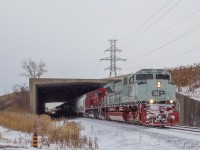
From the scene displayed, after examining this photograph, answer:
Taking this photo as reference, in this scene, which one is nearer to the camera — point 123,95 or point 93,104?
point 123,95

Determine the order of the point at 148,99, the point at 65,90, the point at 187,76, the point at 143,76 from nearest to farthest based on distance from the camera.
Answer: the point at 148,99 < the point at 143,76 < the point at 187,76 < the point at 65,90

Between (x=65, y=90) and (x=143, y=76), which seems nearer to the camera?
(x=143, y=76)

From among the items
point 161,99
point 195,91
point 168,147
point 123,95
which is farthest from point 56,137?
point 195,91

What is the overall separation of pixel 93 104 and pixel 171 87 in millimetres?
19166

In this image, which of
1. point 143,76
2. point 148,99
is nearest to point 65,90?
point 143,76

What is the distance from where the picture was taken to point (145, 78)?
24625 millimetres

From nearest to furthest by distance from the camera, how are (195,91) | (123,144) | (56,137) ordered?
1. (123,144)
2. (56,137)
3. (195,91)

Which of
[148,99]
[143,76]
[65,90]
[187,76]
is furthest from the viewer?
[65,90]

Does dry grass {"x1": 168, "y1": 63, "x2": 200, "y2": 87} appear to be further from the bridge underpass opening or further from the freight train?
the bridge underpass opening

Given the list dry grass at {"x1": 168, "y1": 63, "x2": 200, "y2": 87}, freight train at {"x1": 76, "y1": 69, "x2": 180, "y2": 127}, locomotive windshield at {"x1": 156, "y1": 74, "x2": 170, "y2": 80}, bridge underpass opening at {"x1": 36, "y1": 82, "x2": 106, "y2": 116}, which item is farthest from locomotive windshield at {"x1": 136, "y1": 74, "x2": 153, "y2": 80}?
bridge underpass opening at {"x1": 36, "y1": 82, "x2": 106, "y2": 116}

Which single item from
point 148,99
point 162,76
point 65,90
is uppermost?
point 162,76

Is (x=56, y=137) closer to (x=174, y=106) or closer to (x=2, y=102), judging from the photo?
(x=174, y=106)

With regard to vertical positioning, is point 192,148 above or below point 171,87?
below

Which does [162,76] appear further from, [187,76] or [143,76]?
[187,76]
